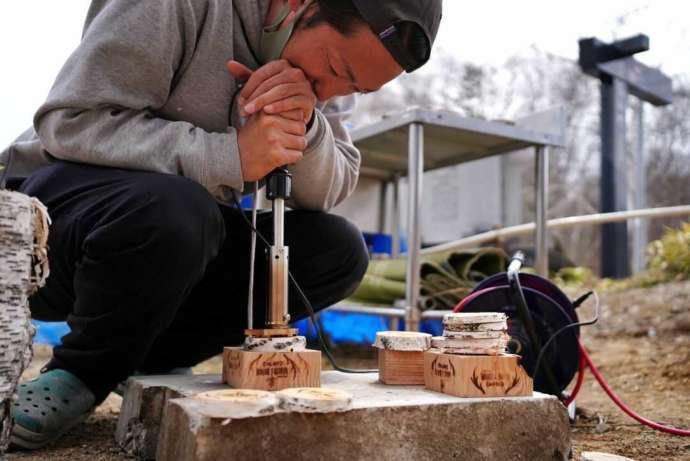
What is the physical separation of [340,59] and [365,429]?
56 centimetres

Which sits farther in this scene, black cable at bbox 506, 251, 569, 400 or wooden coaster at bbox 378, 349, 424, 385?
black cable at bbox 506, 251, 569, 400

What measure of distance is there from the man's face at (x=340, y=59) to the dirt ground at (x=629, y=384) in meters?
0.67

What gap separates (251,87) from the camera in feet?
3.30

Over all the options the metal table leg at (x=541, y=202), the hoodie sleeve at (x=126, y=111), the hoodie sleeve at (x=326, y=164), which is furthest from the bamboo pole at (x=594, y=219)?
the hoodie sleeve at (x=126, y=111)

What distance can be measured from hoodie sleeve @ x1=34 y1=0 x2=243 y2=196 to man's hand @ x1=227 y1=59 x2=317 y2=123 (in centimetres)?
7

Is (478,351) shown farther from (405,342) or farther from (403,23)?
(403,23)

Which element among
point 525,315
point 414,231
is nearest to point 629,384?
point 414,231

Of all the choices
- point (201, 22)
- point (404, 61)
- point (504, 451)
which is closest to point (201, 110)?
point (201, 22)

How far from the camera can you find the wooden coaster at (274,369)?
841 millimetres

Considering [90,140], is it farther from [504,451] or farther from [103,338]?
[504,451]

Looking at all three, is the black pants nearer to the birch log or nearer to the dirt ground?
the dirt ground

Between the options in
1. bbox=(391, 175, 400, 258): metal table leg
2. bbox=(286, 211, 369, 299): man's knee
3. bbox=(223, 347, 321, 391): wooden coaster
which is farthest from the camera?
bbox=(391, 175, 400, 258): metal table leg

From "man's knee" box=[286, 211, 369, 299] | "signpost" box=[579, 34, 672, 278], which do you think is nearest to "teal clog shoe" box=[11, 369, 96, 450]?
"man's knee" box=[286, 211, 369, 299]

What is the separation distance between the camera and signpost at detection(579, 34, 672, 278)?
3516 mm
